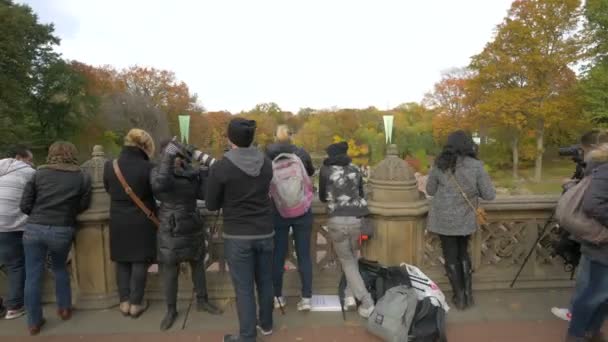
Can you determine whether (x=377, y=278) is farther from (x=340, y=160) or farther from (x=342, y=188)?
(x=340, y=160)

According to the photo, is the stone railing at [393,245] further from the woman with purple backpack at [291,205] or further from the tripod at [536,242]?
the woman with purple backpack at [291,205]

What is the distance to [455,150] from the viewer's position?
13.2 feet

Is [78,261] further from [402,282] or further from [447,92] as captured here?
[447,92]

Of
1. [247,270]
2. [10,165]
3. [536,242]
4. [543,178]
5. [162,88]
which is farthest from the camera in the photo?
[162,88]

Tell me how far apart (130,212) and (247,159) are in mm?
1416

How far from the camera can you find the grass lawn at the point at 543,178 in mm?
28453

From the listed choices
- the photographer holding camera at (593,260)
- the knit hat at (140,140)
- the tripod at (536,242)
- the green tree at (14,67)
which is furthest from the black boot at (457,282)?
the green tree at (14,67)

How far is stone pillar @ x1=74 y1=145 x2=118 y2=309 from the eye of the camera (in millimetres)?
4305

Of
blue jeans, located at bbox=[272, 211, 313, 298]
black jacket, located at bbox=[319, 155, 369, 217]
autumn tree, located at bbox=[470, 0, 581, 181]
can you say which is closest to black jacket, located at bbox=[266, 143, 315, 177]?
black jacket, located at bbox=[319, 155, 369, 217]

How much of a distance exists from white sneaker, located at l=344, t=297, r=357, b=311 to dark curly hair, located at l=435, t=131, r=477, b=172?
1536 mm

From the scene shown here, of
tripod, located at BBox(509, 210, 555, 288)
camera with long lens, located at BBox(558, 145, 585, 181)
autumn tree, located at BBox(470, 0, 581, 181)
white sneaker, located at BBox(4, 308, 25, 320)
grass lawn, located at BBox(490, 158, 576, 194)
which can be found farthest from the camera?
autumn tree, located at BBox(470, 0, 581, 181)

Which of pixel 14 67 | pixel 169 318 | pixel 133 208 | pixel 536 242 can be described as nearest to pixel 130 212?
pixel 133 208

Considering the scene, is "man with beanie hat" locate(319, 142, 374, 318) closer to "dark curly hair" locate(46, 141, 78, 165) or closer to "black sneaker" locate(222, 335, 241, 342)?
"black sneaker" locate(222, 335, 241, 342)

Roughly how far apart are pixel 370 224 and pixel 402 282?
0.61 meters
